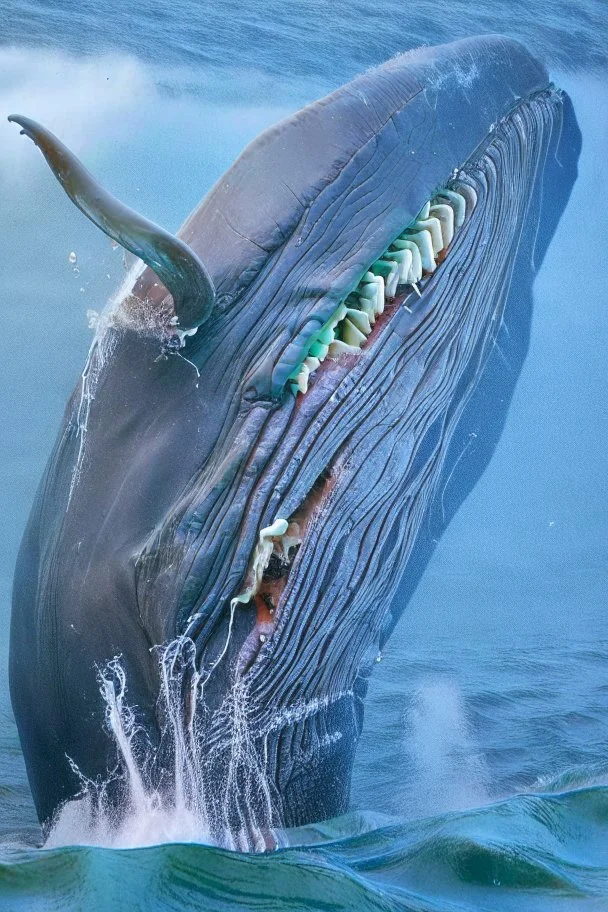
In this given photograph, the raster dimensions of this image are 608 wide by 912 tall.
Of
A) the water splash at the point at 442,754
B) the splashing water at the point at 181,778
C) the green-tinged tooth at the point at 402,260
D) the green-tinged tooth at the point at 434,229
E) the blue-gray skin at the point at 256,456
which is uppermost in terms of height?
the green-tinged tooth at the point at 434,229

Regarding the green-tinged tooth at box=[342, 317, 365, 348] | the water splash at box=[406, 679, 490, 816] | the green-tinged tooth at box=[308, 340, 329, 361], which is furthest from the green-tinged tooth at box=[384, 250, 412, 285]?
the water splash at box=[406, 679, 490, 816]

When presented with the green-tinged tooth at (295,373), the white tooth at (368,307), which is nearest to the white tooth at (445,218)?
the white tooth at (368,307)

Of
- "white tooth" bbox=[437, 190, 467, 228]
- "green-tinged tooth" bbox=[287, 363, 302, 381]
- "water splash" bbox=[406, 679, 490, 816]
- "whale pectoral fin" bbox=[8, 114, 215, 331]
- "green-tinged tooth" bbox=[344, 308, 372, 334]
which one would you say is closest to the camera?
"whale pectoral fin" bbox=[8, 114, 215, 331]

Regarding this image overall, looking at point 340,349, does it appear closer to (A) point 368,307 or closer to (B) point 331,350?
(B) point 331,350

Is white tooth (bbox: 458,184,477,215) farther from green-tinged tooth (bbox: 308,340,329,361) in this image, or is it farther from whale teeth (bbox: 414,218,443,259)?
green-tinged tooth (bbox: 308,340,329,361)

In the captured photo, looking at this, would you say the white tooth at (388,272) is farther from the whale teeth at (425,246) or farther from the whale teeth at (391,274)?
the whale teeth at (425,246)

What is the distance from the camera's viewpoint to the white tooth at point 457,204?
10.6 ft

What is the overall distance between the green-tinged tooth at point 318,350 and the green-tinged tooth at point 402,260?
0.36 meters

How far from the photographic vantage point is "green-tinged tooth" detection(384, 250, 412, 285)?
305cm

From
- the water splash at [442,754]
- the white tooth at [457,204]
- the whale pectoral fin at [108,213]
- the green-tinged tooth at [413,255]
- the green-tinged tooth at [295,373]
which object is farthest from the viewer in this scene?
A: the water splash at [442,754]

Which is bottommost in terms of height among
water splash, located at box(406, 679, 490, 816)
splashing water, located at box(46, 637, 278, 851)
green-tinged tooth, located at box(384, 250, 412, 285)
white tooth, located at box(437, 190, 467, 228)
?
water splash, located at box(406, 679, 490, 816)

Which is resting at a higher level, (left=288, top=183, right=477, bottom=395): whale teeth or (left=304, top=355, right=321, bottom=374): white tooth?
(left=288, top=183, right=477, bottom=395): whale teeth

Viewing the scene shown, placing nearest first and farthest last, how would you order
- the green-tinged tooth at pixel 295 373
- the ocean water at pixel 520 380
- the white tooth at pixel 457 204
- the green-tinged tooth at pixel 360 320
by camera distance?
the green-tinged tooth at pixel 295 373
the green-tinged tooth at pixel 360 320
the white tooth at pixel 457 204
the ocean water at pixel 520 380

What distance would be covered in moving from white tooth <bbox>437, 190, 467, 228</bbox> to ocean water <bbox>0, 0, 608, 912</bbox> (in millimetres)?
1377
